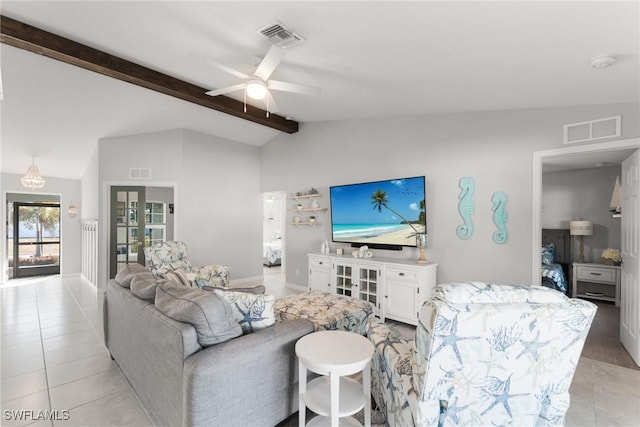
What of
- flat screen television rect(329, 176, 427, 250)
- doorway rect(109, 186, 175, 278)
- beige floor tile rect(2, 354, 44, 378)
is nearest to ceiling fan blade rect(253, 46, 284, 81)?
flat screen television rect(329, 176, 427, 250)

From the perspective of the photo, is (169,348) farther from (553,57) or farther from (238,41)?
(553,57)

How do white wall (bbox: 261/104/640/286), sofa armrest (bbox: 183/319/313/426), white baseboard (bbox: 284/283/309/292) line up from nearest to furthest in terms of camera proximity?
1. sofa armrest (bbox: 183/319/313/426)
2. white wall (bbox: 261/104/640/286)
3. white baseboard (bbox: 284/283/309/292)

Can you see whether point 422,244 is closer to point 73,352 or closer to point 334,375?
point 334,375

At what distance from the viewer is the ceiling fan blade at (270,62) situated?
2.41 meters

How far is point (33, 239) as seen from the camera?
24.7ft

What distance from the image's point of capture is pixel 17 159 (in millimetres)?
6156

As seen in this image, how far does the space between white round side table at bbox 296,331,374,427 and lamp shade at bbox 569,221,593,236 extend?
4959mm

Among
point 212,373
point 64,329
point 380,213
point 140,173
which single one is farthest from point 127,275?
point 140,173

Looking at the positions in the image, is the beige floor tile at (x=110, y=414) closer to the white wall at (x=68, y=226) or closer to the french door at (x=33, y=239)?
the white wall at (x=68, y=226)

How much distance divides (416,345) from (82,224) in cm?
853

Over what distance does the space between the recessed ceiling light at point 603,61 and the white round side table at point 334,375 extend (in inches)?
104

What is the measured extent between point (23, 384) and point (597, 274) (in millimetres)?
7214

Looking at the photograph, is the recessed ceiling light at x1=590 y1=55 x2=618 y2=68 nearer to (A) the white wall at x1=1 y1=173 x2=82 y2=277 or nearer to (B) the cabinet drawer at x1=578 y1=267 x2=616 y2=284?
(B) the cabinet drawer at x1=578 y1=267 x2=616 y2=284

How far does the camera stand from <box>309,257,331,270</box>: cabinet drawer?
500 cm
